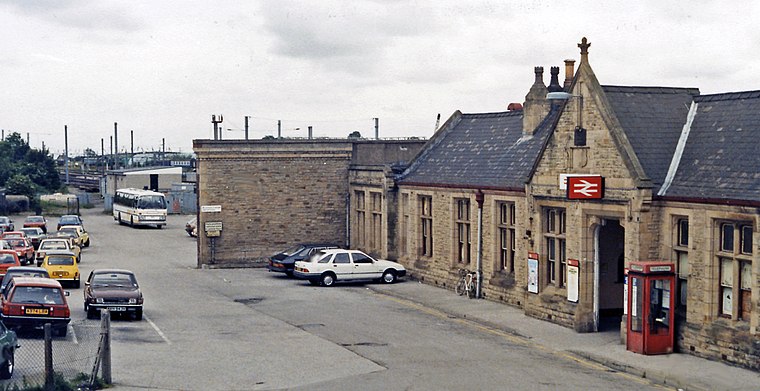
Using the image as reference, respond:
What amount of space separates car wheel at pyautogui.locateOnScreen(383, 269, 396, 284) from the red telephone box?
16573 millimetres

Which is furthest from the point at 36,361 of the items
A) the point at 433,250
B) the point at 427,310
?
the point at 433,250

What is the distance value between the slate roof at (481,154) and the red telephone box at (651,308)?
8353mm

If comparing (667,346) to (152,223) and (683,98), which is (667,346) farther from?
(152,223)

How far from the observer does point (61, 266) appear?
1459 inches

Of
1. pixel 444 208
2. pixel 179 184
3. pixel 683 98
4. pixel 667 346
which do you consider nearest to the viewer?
pixel 667 346

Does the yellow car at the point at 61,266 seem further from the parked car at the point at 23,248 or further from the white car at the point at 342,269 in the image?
the parked car at the point at 23,248

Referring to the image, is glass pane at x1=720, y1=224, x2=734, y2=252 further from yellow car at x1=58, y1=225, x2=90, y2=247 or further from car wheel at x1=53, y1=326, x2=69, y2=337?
yellow car at x1=58, y1=225, x2=90, y2=247

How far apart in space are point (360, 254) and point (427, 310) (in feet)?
26.2

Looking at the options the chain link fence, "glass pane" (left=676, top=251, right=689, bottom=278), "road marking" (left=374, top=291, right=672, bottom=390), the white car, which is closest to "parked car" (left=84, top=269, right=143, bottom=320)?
the chain link fence

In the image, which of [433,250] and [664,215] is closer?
[664,215]

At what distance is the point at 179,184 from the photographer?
9975cm

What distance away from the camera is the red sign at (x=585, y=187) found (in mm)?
26750

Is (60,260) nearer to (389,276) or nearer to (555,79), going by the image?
(389,276)

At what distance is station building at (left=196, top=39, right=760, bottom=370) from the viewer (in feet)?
76.4
